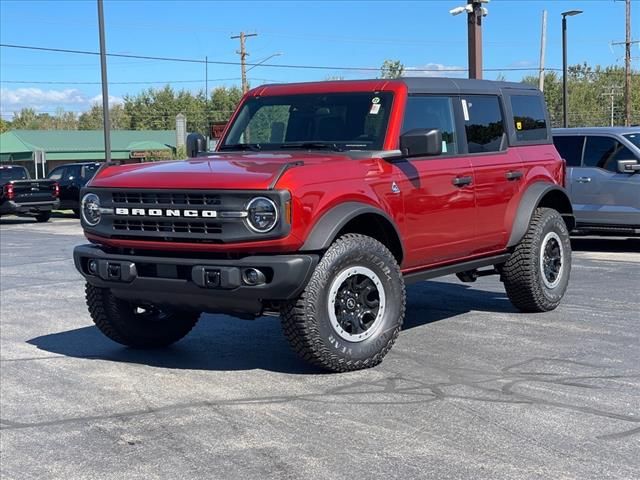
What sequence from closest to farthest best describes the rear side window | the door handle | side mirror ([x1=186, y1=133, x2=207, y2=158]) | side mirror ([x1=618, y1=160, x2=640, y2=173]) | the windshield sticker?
the door handle
the windshield sticker
side mirror ([x1=186, y1=133, x2=207, y2=158])
the rear side window
side mirror ([x1=618, y1=160, x2=640, y2=173])

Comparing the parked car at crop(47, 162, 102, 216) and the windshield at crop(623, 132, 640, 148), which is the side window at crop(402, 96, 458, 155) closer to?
the windshield at crop(623, 132, 640, 148)

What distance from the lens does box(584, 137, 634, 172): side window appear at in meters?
12.9

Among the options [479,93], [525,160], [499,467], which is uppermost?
[479,93]

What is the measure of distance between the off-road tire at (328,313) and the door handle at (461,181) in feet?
3.56

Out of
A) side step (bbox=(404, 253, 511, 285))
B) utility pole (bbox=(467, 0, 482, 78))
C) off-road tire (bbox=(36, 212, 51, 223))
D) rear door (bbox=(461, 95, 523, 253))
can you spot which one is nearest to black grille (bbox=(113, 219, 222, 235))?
side step (bbox=(404, 253, 511, 285))

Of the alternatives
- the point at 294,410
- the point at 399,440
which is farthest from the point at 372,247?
the point at 399,440

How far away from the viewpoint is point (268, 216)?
5430mm

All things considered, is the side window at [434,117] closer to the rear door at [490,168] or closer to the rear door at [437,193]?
the rear door at [437,193]

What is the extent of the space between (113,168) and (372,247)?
2051 millimetres

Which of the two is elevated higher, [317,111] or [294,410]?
[317,111]

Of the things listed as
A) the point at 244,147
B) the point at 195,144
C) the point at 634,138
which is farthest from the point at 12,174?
the point at 244,147

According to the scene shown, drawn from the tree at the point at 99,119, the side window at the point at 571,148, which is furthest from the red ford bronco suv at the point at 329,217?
the tree at the point at 99,119

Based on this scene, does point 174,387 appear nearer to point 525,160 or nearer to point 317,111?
point 317,111

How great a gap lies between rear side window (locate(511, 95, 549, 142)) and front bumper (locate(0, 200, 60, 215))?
20.0 m
